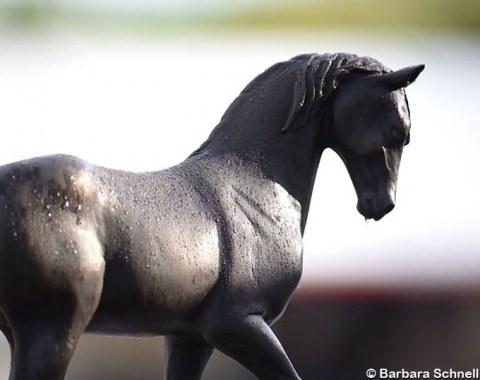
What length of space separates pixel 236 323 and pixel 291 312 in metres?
7.49

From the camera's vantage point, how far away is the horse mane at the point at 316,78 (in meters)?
3.86

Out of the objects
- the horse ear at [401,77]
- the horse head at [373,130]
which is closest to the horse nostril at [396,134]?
the horse head at [373,130]

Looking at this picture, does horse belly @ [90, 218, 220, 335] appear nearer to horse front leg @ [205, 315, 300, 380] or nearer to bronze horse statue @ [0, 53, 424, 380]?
bronze horse statue @ [0, 53, 424, 380]

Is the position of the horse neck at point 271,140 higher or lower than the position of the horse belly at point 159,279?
higher

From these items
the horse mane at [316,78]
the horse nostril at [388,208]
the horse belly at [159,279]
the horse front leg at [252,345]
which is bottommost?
the horse front leg at [252,345]

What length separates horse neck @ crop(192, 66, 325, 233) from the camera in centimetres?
384

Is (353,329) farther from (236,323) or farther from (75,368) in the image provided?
(236,323)

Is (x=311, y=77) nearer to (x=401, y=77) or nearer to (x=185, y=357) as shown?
(x=401, y=77)

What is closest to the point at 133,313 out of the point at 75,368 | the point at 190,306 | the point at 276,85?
the point at 190,306

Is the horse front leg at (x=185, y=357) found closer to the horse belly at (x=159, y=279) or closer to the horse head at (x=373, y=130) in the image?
the horse belly at (x=159, y=279)

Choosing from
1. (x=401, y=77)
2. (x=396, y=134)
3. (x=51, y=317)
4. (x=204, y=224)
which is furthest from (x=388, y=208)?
(x=51, y=317)

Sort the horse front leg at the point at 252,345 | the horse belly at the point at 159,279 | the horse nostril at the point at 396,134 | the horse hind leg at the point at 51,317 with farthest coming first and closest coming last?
1. the horse nostril at the point at 396,134
2. the horse front leg at the point at 252,345
3. the horse belly at the point at 159,279
4. the horse hind leg at the point at 51,317

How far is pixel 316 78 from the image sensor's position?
12.7 feet

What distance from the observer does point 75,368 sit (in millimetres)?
13703
